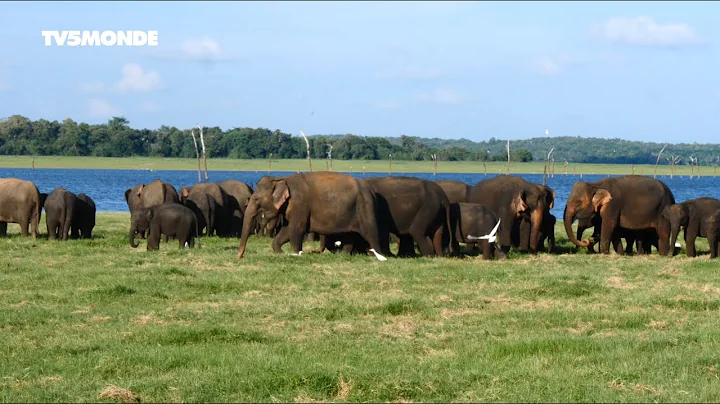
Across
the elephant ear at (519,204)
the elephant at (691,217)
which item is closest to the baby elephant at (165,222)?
the elephant ear at (519,204)

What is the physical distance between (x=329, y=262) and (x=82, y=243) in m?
7.34

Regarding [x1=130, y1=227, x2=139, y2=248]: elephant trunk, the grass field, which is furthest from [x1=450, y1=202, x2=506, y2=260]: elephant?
the grass field

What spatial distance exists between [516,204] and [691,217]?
377 cm

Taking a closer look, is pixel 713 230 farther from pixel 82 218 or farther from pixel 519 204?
pixel 82 218

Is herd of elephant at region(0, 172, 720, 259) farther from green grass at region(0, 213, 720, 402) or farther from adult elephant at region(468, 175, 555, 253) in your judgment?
green grass at region(0, 213, 720, 402)

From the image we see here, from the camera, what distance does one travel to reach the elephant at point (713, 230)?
22.1 m

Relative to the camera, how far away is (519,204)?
24.1m

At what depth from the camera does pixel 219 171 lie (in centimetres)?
15900

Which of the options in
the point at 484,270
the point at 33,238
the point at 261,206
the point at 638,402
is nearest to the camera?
the point at 638,402

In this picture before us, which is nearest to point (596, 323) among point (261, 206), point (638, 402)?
point (638, 402)

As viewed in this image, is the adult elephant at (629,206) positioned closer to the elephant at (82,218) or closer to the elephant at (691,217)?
the elephant at (691,217)

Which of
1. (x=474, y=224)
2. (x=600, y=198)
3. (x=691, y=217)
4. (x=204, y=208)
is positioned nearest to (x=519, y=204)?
(x=600, y=198)

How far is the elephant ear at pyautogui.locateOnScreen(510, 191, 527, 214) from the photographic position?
24.1 meters

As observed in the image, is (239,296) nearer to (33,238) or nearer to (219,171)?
(33,238)
